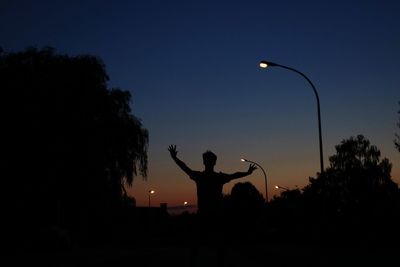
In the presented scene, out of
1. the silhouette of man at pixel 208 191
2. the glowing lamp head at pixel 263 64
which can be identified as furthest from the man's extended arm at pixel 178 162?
the glowing lamp head at pixel 263 64

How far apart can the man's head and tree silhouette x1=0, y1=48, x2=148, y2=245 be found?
75.1ft

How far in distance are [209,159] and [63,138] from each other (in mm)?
23626

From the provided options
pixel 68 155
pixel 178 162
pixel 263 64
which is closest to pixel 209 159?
pixel 178 162

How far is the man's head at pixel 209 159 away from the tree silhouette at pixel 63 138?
75.1ft

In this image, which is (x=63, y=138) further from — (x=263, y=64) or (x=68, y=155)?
(x=263, y=64)

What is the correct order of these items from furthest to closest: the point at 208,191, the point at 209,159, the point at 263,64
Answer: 1. the point at 263,64
2. the point at 209,159
3. the point at 208,191

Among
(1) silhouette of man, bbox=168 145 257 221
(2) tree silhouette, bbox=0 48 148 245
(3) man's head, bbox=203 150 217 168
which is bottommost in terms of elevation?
(1) silhouette of man, bbox=168 145 257 221

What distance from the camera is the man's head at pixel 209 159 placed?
24.4 feet

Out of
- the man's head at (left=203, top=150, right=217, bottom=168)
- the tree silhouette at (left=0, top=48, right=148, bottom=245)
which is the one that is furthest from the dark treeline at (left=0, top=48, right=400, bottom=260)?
the man's head at (left=203, top=150, right=217, bottom=168)

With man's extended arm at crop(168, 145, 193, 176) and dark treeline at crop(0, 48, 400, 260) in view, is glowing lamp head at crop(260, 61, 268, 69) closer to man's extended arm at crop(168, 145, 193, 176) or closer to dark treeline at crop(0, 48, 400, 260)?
dark treeline at crop(0, 48, 400, 260)

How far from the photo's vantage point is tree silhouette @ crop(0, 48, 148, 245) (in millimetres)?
28828

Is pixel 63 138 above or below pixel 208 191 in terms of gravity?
above

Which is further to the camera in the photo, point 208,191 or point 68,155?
point 68,155

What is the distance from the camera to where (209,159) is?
7.45 meters
